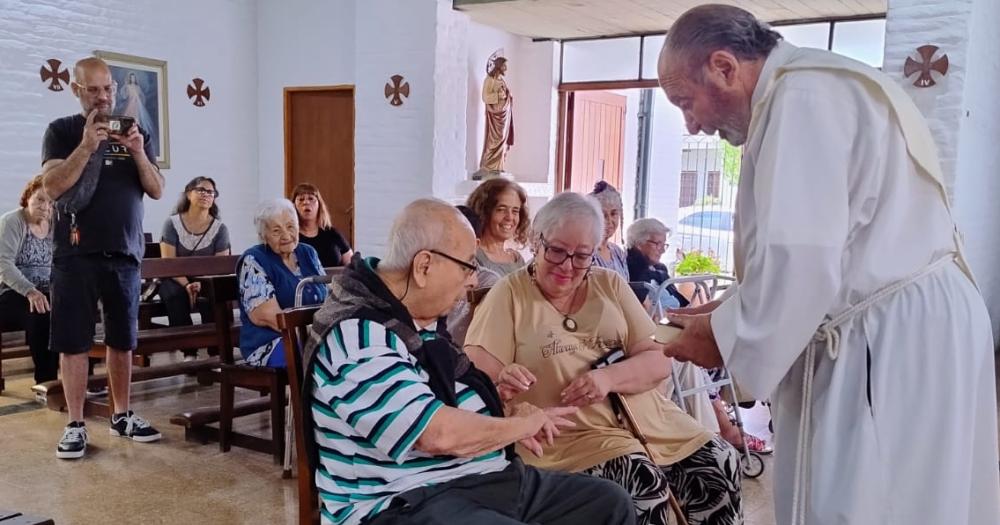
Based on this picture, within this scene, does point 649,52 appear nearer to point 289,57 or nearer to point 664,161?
point 664,161

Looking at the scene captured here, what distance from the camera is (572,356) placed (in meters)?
2.22

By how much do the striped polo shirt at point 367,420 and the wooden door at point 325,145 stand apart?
581cm

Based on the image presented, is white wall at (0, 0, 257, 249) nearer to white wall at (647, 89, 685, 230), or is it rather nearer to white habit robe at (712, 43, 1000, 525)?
white wall at (647, 89, 685, 230)

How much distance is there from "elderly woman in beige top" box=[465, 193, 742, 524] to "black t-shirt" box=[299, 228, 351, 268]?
2.57 metres

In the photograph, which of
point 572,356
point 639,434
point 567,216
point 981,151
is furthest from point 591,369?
point 981,151

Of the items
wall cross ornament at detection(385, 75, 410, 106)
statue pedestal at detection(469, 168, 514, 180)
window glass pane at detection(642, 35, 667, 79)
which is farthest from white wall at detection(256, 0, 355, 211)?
window glass pane at detection(642, 35, 667, 79)

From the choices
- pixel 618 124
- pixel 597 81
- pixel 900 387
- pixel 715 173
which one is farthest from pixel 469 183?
pixel 900 387

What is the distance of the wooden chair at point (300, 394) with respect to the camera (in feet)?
5.71

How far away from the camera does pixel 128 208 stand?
353cm

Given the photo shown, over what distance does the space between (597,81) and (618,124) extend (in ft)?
3.70

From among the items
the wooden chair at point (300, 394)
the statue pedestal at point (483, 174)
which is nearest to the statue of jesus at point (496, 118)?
the statue pedestal at point (483, 174)

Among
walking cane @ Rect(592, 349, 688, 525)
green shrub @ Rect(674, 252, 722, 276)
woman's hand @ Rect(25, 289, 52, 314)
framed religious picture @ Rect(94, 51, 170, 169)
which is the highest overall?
framed religious picture @ Rect(94, 51, 170, 169)

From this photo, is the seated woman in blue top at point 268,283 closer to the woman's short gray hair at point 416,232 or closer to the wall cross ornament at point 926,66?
the woman's short gray hair at point 416,232

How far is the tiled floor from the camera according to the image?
9.61 ft
